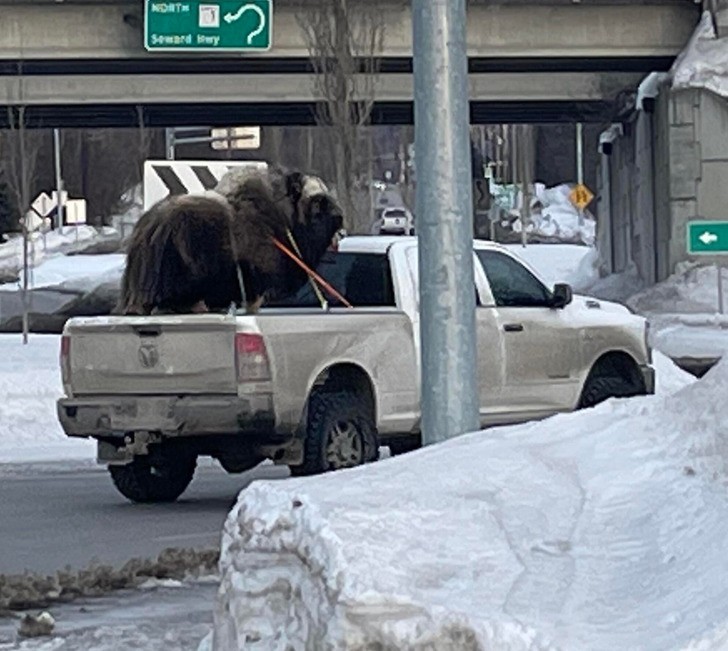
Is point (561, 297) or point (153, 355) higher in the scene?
point (561, 297)

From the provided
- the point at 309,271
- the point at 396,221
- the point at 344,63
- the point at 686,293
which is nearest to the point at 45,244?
the point at 396,221

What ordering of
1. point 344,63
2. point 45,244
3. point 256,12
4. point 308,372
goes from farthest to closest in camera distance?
point 45,244, point 344,63, point 256,12, point 308,372

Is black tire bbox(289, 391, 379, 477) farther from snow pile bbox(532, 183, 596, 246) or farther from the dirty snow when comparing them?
snow pile bbox(532, 183, 596, 246)

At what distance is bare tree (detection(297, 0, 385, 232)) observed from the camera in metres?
35.3

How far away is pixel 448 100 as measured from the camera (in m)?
7.96

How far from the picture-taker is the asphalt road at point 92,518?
11.1 m

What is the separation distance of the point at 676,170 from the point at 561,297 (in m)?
24.1

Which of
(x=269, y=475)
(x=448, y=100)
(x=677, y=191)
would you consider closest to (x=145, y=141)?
(x=677, y=191)

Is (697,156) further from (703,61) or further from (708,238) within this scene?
(708,238)

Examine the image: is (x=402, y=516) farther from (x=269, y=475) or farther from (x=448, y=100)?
(x=269, y=475)

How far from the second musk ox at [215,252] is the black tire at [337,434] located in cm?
93

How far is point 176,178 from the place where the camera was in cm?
1434

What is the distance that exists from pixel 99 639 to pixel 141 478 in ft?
19.9

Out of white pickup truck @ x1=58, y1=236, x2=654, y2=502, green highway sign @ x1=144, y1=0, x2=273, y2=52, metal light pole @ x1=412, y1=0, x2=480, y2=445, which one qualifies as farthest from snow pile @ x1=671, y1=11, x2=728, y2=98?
metal light pole @ x1=412, y1=0, x2=480, y2=445
